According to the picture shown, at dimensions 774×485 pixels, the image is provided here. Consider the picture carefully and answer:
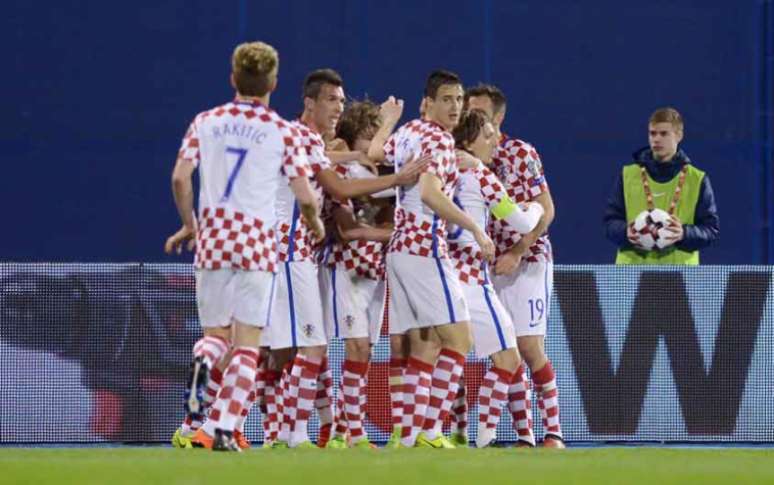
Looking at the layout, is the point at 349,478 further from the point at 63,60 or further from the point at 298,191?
the point at 63,60

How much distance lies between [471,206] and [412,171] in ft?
2.32

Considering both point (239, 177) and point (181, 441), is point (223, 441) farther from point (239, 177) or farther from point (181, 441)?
point (181, 441)

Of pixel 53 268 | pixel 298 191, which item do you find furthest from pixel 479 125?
pixel 53 268

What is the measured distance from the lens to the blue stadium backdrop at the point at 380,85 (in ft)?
49.6

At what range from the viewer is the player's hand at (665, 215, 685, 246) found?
36.4 feet

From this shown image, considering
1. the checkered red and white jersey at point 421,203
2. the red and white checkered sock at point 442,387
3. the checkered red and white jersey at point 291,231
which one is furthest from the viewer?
the checkered red and white jersey at point 291,231

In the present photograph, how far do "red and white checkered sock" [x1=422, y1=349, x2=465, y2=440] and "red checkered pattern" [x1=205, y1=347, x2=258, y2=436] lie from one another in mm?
1652

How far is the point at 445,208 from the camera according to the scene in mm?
8688

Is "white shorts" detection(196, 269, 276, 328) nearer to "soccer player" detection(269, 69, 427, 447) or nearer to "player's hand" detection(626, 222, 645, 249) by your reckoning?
"soccer player" detection(269, 69, 427, 447)

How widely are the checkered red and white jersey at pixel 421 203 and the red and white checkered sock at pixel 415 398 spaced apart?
641 mm

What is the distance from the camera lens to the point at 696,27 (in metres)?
15.8

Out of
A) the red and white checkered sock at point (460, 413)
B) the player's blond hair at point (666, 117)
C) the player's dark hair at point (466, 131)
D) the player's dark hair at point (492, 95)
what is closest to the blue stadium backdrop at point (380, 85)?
the player's blond hair at point (666, 117)

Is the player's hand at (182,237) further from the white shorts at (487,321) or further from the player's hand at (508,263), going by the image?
the player's hand at (508,263)

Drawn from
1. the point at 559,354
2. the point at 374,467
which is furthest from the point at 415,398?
the point at 374,467
